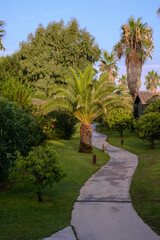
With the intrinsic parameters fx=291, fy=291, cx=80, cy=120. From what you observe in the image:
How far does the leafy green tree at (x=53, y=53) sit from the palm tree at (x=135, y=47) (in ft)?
36.6

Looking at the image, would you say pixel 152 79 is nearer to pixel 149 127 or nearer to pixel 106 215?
pixel 149 127

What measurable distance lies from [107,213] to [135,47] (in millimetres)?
35238

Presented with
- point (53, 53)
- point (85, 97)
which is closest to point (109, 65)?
point (53, 53)

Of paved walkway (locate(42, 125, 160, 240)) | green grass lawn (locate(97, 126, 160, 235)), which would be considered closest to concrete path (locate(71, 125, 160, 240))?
paved walkway (locate(42, 125, 160, 240))

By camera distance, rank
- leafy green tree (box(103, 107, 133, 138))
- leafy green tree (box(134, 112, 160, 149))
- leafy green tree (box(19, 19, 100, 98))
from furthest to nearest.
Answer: leafy green tree (box(19, 19, 100, 98)), leafy green tree (box(103, 107, 133, 138)), leafy green tree (box(134, 112, 160, 149))

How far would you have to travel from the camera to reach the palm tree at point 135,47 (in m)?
40.2

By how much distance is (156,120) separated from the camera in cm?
2402

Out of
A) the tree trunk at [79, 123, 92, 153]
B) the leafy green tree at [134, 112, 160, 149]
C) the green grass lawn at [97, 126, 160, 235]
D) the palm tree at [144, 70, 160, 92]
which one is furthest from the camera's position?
the palm tree at [144, 70, 160, 92]

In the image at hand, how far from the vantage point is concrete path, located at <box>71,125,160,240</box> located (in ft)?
21.8

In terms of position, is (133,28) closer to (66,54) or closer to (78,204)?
(66,54)

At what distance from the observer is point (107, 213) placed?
27.0 feet

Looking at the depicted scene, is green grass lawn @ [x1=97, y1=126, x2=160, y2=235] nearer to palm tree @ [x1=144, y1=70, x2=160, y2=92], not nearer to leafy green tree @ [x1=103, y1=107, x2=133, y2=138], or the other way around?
leafy green tree @ [x1=103, y1=107, x2=133, y2=138]

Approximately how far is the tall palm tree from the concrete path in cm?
858

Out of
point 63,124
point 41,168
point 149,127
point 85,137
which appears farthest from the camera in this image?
point 63,124
